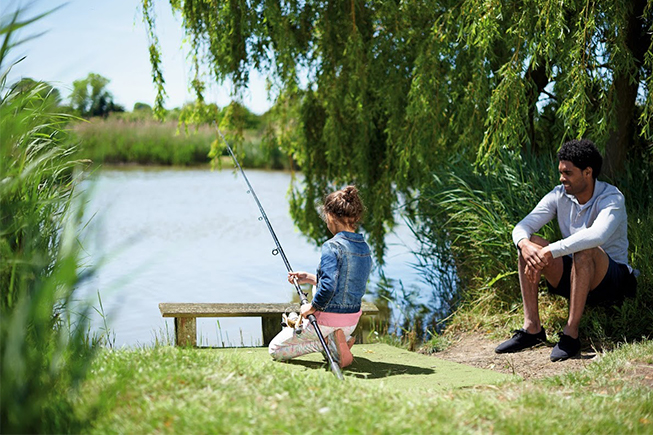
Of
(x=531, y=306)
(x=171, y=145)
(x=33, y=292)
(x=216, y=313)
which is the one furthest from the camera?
(x=171, y=145)

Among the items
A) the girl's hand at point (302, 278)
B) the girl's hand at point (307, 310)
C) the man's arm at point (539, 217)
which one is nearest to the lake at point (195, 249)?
the girl's hand at point (302, 278)

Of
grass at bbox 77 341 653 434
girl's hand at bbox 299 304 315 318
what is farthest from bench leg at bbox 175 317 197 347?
grass at bbox 77 341 653 434

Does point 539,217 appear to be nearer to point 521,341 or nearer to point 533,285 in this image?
point 533,285

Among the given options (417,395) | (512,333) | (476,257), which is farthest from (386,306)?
(417,395)

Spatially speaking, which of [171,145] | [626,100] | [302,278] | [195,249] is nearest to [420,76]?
[626,100]

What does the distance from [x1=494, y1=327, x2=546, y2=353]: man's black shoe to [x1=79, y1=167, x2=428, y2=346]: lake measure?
71.6 inches

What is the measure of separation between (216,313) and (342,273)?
113 centimetres

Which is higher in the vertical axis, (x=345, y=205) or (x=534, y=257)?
(x=345, y=205)

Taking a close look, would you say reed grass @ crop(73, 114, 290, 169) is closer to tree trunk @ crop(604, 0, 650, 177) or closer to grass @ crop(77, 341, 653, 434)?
tree trunk @ crop(604, 0, 650, 177)

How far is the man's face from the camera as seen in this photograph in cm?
407

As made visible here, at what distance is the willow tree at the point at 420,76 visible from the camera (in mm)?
4957

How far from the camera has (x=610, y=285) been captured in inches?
158

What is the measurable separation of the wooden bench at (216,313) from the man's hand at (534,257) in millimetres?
1110

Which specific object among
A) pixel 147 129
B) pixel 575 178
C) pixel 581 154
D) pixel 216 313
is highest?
pixel 147 129
